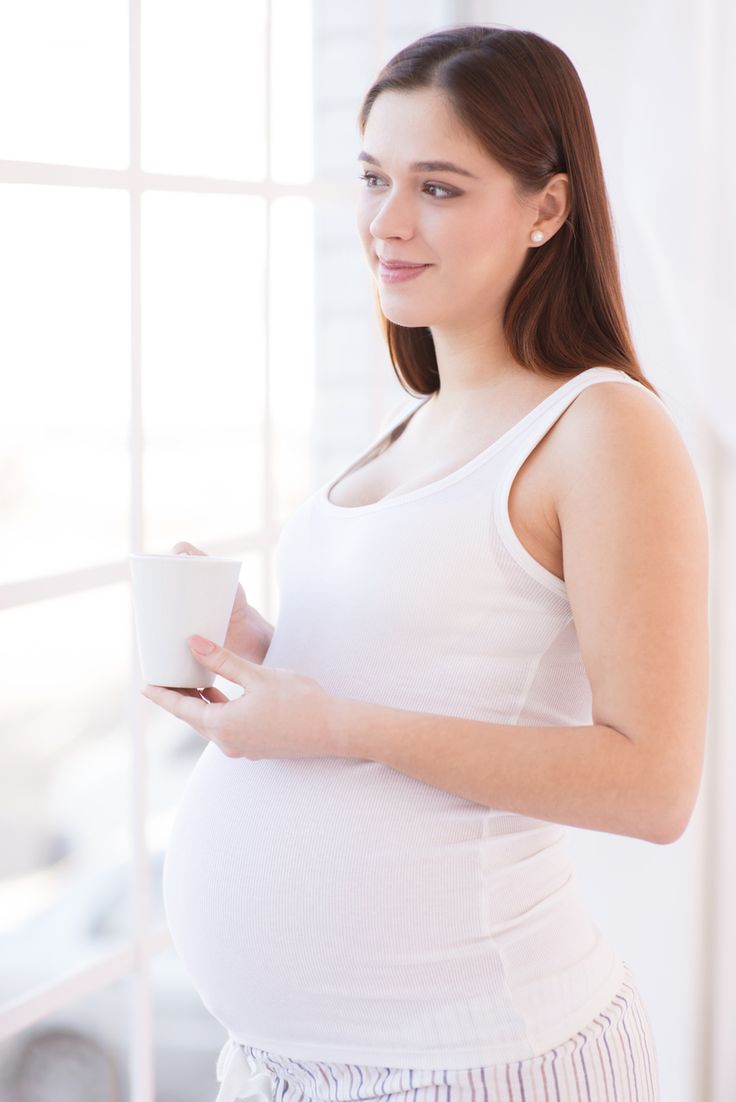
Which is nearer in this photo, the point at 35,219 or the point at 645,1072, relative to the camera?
the point at 645,1072

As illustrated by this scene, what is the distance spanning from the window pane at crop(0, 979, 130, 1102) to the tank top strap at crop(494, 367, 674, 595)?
32.1 inches

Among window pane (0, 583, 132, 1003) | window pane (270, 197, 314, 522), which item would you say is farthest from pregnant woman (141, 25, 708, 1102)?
window pane (270, 197, 314, 522)

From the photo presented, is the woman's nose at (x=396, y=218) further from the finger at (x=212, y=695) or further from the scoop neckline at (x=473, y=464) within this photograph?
the finger at (x=212, y=695)

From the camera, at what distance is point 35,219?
4.59ft

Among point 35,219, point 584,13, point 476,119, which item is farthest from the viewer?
point 584,13

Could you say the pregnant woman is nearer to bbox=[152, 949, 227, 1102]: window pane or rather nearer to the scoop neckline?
the scoop neckline

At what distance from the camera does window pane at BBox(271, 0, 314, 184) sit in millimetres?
1805

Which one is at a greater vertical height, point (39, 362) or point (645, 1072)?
point (39, 362)

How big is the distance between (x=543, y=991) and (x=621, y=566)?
16.1 inches

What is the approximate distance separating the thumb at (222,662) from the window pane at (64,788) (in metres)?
0.38

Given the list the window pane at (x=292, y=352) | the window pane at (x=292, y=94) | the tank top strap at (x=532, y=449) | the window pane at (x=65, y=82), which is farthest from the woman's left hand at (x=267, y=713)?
the window pane at (x=292, y=94)

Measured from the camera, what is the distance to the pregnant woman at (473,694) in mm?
1076

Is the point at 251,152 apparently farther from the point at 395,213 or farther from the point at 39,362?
the point at 395,213

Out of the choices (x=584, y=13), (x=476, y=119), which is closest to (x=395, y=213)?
(x=476, y=119)
